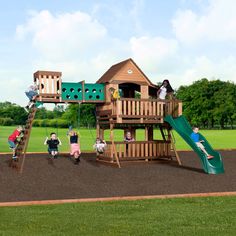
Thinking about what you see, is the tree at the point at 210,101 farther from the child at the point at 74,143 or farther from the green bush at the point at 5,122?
the child at the point at 74,143

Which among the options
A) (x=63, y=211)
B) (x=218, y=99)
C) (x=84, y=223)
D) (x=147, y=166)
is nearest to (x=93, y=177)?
(x=147, y=166)

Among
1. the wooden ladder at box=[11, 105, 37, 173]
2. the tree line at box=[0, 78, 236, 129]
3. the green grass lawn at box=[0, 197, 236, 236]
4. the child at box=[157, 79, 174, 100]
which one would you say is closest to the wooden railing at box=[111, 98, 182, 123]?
the child at box=[157, 79, 174, 100]

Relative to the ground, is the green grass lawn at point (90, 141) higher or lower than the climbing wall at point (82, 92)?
lower

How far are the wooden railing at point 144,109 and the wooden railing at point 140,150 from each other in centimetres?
147

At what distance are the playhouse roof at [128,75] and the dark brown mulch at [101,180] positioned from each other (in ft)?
13.7

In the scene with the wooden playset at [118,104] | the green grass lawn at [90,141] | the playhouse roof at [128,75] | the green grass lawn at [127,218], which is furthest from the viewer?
the green grass lawn at [90,141]

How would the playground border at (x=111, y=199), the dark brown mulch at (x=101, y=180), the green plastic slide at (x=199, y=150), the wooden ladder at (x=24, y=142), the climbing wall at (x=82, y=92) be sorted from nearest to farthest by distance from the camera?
the playground border at (x=111, y=199) → the dark brown mulch at (x=101, y=180) → the green plastic slide at (x=199, y=150) → the wooden ladder at (x=24, y=142) → the climbing wall at (x=82, y=92)

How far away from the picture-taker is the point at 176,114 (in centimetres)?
2073

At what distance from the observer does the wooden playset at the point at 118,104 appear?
1995 cm

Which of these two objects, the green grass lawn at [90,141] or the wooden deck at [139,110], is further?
the green grass lawn at [90,141]

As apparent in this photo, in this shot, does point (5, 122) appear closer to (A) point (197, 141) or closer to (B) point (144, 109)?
(B) point (144, 109)

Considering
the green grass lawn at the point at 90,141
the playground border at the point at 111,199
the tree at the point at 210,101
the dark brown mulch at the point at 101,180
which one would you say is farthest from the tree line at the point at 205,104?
the playground border at the point at 111,199

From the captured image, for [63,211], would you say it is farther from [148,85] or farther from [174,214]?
[148,85]

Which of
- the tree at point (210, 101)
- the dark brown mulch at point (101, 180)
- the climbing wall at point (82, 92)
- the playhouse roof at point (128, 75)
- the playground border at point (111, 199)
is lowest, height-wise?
the playground border at point (111, 199)
